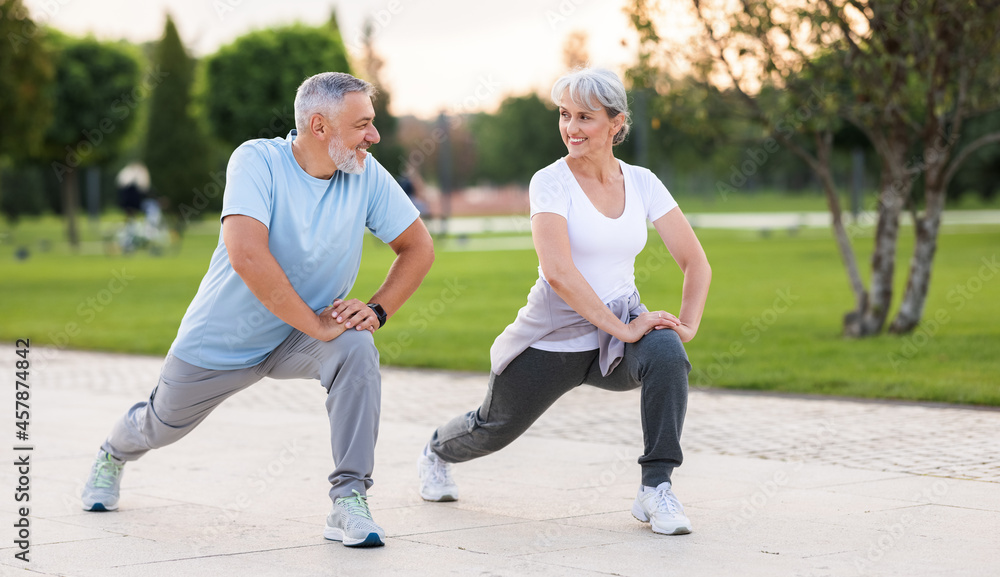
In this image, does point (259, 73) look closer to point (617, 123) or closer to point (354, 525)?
point (617, 123)

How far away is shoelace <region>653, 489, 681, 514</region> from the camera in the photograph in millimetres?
4505

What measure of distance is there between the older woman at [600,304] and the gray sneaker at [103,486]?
5.18ft

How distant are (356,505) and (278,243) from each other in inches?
39.8

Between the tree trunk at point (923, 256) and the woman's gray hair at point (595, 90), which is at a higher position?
the woman's gray hair at point (595, 90)

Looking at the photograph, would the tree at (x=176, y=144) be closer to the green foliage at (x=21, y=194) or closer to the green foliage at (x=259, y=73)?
the green foliage at (x=259, y=73)

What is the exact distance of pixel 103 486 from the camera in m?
5.02

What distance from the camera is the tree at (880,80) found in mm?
10484

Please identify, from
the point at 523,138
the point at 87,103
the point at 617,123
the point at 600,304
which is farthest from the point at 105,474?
the point at 523,138

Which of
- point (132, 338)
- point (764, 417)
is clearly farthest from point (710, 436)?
point (132, 338)

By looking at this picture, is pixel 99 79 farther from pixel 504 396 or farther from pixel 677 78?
pixel 504 396

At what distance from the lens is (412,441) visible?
6.89 m

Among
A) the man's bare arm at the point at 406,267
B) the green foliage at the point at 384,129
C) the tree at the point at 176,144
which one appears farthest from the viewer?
the green foliage at the point at 384,129

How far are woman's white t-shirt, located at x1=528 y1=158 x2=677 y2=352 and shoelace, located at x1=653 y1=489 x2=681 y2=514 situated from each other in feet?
2.01

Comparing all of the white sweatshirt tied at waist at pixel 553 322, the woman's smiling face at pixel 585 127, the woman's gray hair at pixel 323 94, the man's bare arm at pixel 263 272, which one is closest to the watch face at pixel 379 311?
the man's bare arm at pixel 263 272
